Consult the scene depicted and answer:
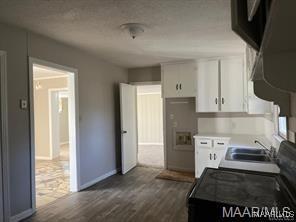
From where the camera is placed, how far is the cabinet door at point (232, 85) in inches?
174

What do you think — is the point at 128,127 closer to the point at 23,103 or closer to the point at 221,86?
the point at 221,86

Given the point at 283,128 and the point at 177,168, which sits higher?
the point at 283,128

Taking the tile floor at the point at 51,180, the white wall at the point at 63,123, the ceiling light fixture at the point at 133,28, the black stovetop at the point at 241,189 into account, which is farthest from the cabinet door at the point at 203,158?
the white wall at the point at 63,123

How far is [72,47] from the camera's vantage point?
3771 mm

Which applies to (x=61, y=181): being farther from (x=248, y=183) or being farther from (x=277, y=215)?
(x=277, y=215)

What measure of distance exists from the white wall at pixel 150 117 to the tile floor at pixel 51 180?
12.9 ft

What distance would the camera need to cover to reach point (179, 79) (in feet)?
16.1

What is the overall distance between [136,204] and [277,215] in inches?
106

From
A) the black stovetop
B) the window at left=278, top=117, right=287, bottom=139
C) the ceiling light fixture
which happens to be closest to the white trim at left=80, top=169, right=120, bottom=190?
the ceiling light fixture

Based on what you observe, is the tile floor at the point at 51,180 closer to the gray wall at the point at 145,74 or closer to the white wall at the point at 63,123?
the gray wall at the point at 145,74

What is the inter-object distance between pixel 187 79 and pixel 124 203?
2.77 m

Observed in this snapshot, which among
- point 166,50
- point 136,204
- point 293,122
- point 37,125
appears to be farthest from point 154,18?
point 37,125

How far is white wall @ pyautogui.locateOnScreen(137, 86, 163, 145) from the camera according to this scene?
9602 millimetres

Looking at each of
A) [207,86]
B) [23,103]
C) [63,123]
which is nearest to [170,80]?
[207,86]
